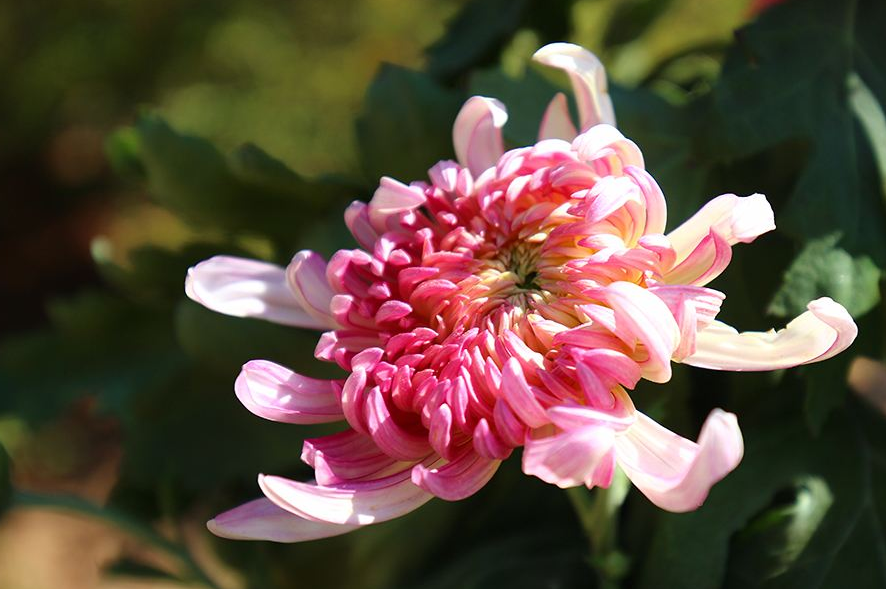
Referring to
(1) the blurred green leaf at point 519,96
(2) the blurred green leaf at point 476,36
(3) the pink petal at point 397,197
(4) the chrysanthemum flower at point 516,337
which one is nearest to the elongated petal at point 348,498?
(4) the chrysanthemum flower at point 516,337

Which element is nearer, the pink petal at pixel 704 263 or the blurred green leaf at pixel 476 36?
the pink petal at pixel 704 263

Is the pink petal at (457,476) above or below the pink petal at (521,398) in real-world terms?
below

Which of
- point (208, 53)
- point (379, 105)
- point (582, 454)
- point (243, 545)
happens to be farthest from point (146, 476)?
point (208, 53)

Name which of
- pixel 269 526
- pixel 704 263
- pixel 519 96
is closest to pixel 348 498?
pixel 269 526

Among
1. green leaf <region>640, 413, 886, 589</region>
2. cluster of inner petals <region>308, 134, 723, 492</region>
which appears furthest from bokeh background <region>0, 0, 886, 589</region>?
cluster of inner petals <region>308, 134, 723, 492</region>

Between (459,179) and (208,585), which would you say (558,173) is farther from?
(208,585)

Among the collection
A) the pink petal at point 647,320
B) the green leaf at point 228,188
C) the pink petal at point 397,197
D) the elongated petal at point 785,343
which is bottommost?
the green leaf at point 228,188

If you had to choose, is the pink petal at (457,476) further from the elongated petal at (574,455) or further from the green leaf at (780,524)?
the green leaf at (780,524)
